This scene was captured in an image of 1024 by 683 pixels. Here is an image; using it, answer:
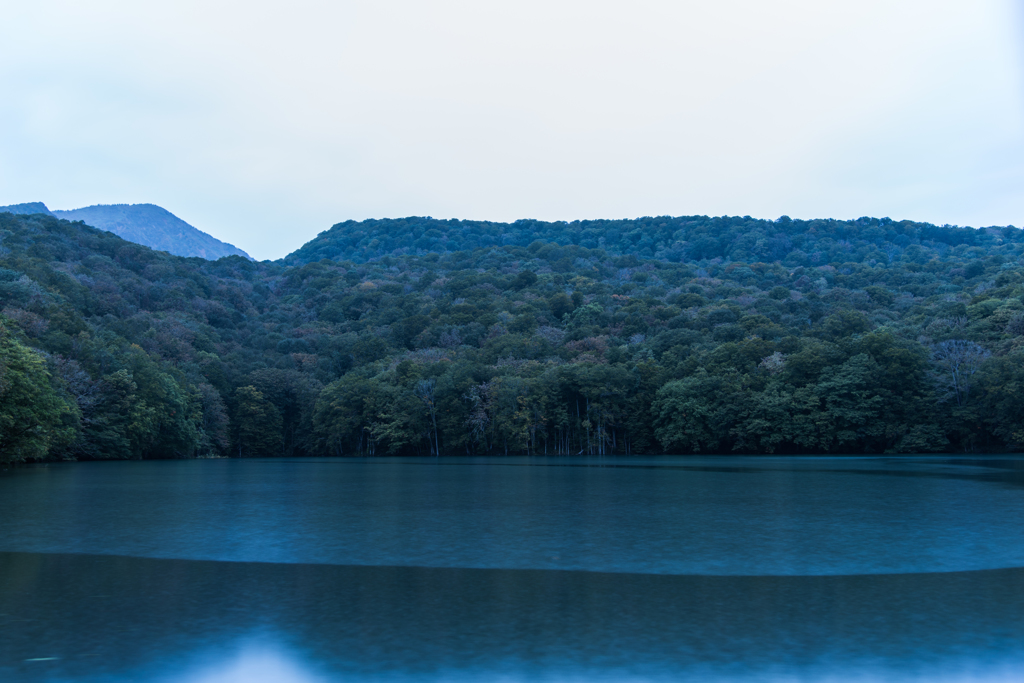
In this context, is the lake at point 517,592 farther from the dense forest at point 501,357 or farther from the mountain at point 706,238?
the mountain at point 706,238

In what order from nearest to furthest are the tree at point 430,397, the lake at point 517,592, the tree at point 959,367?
the lake at point 517,592 → the tree at point 959,367 → the tree at point 430,397

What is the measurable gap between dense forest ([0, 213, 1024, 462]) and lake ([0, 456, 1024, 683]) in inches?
1250

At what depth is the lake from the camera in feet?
25.9

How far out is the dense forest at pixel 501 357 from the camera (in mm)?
59750

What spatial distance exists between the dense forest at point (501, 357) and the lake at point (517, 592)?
3175 centimetres

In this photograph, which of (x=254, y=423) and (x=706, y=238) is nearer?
(x=254, y=423)

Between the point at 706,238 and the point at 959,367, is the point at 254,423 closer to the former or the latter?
the point at 959,367

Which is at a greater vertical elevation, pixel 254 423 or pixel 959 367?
pixel 959 367

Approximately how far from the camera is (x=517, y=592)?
10969 millimetres

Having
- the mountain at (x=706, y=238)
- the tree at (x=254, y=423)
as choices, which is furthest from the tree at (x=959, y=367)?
the mountain at (x=706, y=238)

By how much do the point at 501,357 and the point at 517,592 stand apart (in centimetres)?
7631

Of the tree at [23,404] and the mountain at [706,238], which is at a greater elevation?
the mountain at [706,238]

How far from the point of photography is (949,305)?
7644 centimetres

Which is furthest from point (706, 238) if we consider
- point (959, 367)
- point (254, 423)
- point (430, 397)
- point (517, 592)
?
point (517, 592)
